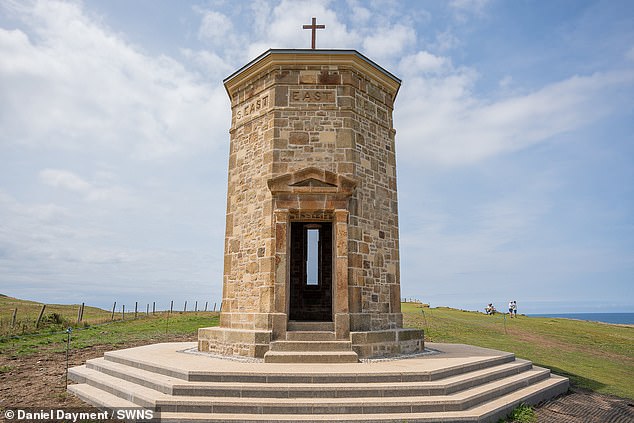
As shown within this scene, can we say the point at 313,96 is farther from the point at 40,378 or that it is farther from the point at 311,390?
the point at 40,378

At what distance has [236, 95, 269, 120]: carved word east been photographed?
11316mm

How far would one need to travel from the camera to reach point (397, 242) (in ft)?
38.7

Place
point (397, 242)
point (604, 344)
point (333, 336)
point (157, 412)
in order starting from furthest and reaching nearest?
point (604, 344)
point (397, 242)
point (333, 336)
point (157, 412)

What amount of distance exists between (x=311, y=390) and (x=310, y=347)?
2.17 metres

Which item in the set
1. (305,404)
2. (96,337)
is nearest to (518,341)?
(305,404)

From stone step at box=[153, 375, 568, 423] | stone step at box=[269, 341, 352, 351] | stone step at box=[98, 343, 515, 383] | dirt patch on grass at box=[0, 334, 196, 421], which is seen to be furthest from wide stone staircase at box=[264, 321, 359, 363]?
dirt patch on grass at box=[0, 334, 196, 421]

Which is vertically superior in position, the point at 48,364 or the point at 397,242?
the point at 397,242

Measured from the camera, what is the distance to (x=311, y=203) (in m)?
10.3

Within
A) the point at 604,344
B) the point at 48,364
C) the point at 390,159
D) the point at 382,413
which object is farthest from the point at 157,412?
the point at 604,344

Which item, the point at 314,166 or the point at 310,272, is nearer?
the point at 314,166

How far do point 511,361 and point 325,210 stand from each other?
6.16 meters

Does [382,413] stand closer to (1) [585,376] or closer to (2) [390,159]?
(2) [390,159]

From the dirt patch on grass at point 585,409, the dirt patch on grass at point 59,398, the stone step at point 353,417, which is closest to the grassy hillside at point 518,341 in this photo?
the dirt patch on grass at point 585,409

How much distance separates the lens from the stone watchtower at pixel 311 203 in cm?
990
